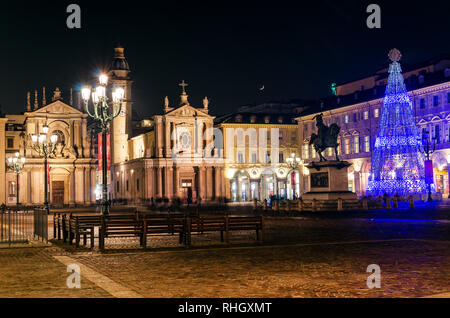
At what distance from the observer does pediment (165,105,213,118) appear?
93062 millimetres

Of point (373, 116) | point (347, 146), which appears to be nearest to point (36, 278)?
point (373, 116)

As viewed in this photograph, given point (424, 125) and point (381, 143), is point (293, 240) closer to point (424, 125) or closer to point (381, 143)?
point (381, 143)

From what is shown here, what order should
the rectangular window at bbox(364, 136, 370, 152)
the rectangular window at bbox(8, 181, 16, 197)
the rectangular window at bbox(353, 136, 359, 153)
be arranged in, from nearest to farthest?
the rectangular window at bbox(364, 136, 370, 152)
the rectangular window at bbox(353, 136, 359, 153)
the rectangular window at bbox(8, 181, 16, 197)

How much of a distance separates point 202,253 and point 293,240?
5.13 meters

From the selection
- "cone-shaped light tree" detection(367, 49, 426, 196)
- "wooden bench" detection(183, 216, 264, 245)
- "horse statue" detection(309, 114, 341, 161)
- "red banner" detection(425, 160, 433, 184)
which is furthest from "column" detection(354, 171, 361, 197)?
"wooden bench" detection(183, 216, 264, 245)

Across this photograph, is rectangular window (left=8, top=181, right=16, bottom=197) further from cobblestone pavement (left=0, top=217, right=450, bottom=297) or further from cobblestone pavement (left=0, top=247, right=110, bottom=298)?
cobblestone pavement (left=0, top=247, right=110, bottom=298)

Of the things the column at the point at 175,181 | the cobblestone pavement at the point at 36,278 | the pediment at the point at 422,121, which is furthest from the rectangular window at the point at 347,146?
the cobblestone pavement at the point at 36,278

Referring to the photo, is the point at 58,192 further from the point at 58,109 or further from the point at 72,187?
the point at 58,109

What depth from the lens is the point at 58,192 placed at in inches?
3420

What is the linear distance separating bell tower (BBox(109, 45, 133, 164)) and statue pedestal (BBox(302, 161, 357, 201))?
61.0 metres

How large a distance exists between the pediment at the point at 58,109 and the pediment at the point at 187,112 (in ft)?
45.9

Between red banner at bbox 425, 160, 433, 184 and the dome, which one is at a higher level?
the dome

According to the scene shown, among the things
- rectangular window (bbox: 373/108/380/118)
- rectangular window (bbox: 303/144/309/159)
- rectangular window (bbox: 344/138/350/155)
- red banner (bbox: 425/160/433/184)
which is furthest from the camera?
rectangular window (bbox: 303/144/309/159)

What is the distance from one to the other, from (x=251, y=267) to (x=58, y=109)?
76.6m
